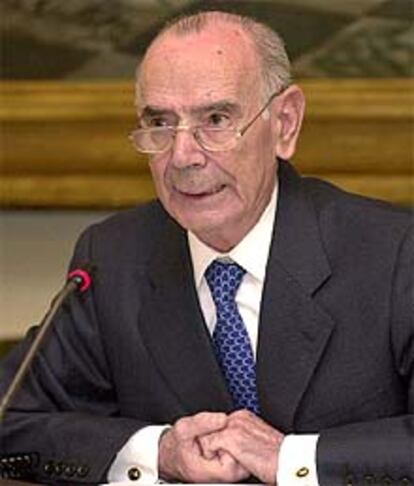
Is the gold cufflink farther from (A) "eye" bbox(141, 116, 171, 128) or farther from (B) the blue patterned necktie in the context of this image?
(A) "eye" bbox(141, 116, 171, 128)

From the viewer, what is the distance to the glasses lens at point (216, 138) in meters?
2.18

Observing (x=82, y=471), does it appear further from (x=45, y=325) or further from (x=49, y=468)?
(x=45, y=325)

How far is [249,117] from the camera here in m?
2.23

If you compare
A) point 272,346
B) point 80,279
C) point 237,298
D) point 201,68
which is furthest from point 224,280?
point 201,68

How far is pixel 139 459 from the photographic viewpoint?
2.19 metres

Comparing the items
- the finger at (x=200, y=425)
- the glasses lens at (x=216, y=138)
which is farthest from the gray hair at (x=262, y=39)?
the finger at (x=200, y=425)

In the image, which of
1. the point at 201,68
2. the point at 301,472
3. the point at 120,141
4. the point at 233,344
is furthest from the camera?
the point at 120,141

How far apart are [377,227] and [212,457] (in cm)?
50

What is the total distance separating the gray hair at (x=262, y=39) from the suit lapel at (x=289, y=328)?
0.26m

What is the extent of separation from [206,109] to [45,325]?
42cm

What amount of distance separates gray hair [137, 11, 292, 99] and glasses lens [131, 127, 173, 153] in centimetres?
16

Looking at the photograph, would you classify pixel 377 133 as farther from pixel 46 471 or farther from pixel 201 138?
pixel 46 471

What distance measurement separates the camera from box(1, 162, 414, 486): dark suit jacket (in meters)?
2.25

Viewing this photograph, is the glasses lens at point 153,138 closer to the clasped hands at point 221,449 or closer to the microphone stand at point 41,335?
the microphone stand at point 41,335
